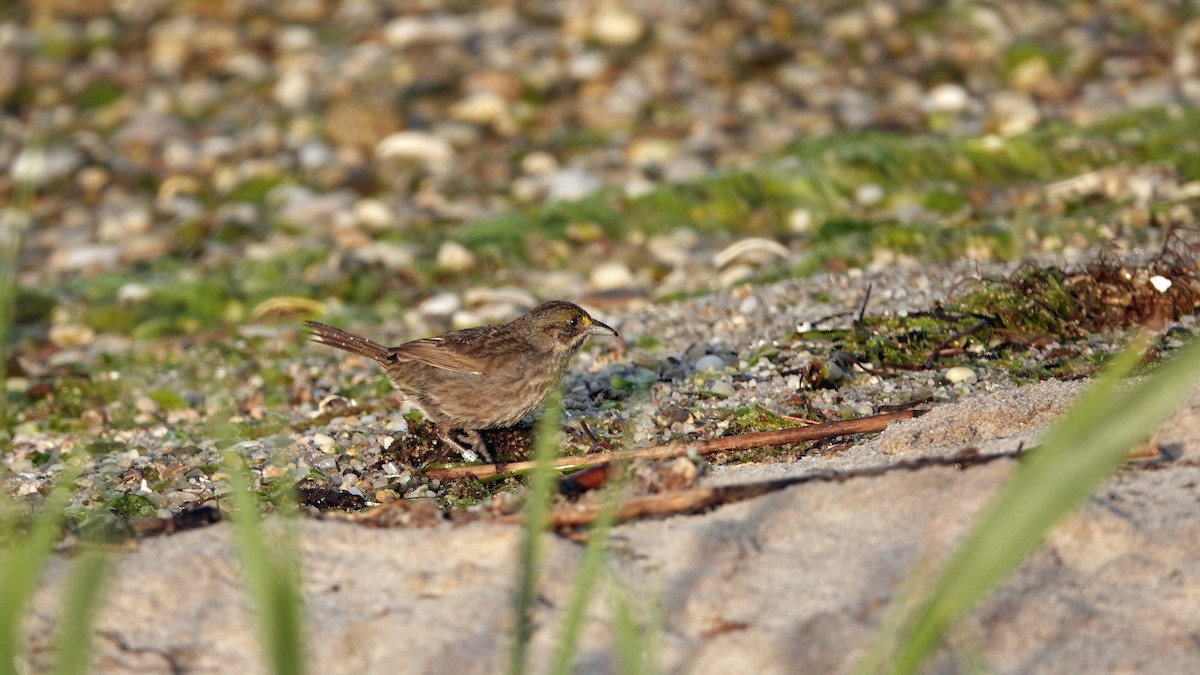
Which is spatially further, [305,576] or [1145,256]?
[1145,256]

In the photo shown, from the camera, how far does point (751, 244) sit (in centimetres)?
839

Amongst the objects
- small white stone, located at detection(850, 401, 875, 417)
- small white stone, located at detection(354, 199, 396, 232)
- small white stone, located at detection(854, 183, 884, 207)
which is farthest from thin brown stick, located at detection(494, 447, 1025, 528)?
small white stone, located at detection(354, 199, 396, 232)

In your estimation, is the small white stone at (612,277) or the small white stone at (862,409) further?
the small white stone at (612,277)

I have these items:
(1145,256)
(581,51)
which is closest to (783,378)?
(1145,256)

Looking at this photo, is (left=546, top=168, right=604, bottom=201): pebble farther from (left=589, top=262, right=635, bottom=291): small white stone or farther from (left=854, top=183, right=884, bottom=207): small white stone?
(left=854, top=183, right=884, bottom=207): small white stone

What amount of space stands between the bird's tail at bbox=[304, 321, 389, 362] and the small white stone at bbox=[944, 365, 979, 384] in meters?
2.18

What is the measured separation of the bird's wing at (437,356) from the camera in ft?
18.3

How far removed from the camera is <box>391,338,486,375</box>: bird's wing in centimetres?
558

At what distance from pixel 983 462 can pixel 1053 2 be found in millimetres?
11252

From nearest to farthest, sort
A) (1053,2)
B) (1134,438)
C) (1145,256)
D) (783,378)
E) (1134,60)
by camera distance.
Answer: (1134,438) < (783,378) < (1145,256) < (1134,60) < (1053,2)

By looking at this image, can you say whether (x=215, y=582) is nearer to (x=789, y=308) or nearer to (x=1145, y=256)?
(x=789, y=308)

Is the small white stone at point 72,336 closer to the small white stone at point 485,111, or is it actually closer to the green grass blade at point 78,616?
the small white stone at point 485,111

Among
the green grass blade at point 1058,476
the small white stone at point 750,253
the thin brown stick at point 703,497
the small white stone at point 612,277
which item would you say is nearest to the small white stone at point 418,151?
the small white stone at point 612,277

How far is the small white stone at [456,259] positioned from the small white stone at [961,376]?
415 cm
